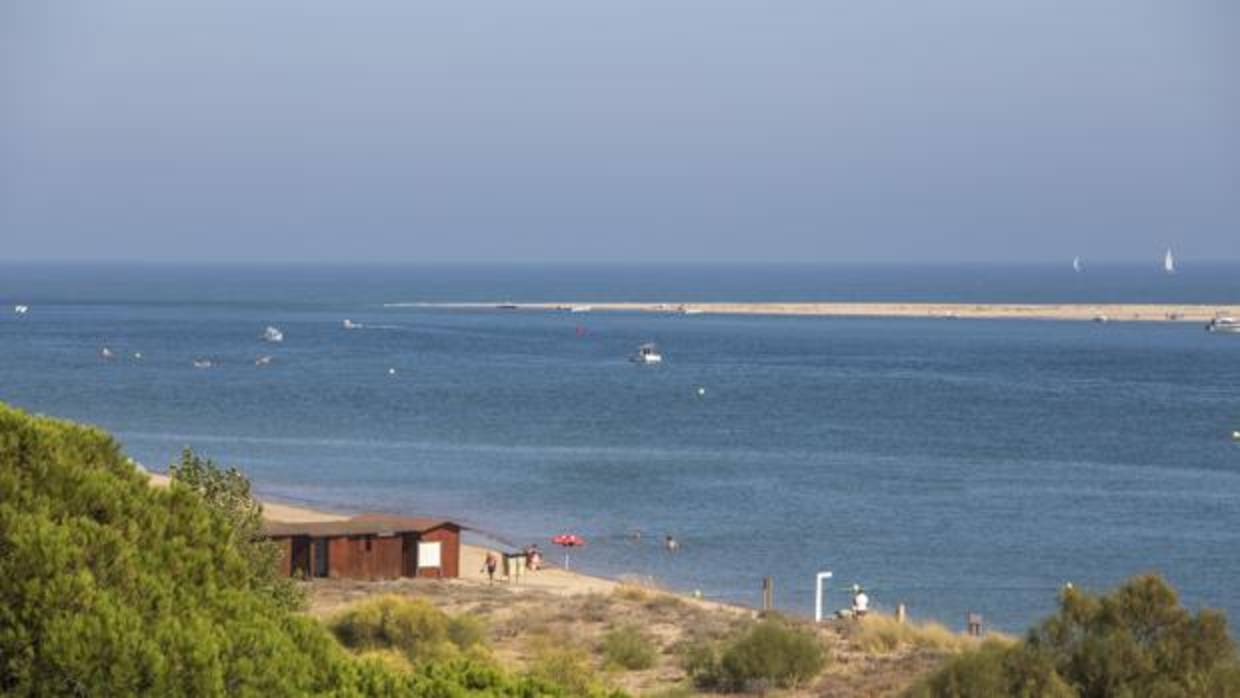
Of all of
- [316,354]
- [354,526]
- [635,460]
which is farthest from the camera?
[316,354]

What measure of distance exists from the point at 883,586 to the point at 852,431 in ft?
117

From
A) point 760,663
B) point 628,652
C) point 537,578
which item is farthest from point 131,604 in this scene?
point 537,578

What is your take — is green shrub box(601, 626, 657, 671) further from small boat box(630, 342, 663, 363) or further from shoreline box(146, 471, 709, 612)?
small boat box(630, 342, 663, 363)

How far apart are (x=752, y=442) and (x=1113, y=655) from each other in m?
51.8

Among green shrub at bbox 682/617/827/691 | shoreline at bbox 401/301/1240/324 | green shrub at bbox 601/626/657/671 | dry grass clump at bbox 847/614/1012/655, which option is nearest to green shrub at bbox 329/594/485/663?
green shrub at bbox 601/626/657/671

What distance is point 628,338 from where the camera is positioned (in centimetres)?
14125

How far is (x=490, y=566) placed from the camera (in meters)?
36.1

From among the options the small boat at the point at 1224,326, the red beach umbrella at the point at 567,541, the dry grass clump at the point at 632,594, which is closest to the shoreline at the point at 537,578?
the red beach umbrella at the point at 567,541

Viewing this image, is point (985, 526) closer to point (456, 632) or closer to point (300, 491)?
point (300, 491)

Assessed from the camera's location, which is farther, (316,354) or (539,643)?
(316,354)

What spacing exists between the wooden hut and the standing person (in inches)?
26.9

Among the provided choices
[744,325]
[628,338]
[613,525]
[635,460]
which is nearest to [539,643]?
[613,525]

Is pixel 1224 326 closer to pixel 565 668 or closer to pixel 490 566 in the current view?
pixel 490 566

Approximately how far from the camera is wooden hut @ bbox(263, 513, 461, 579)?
3191 cm
